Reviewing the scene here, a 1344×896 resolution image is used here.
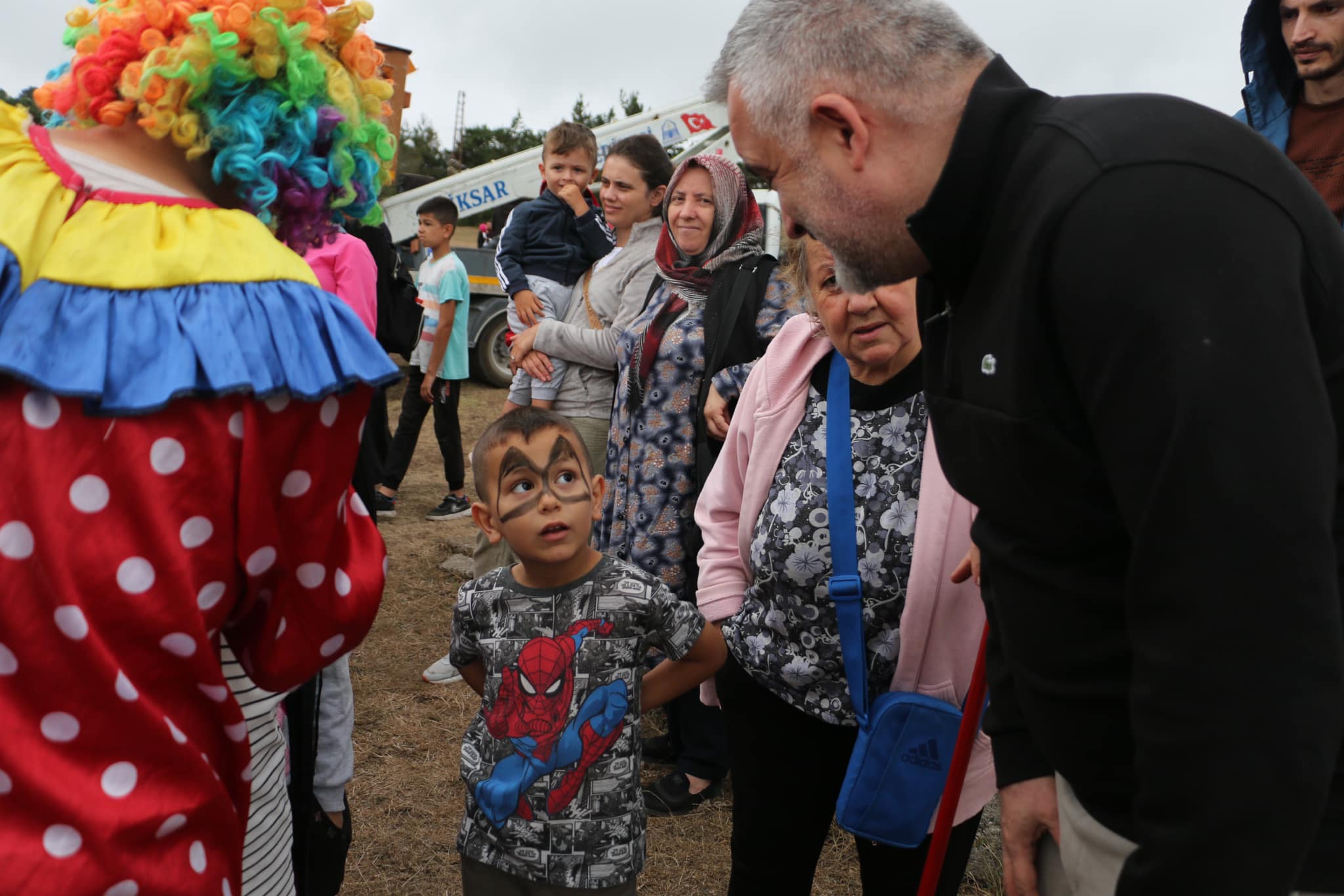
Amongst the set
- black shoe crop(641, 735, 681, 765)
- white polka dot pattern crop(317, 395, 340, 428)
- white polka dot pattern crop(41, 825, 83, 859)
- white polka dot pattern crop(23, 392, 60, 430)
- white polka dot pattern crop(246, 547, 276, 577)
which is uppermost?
white polka dot pattern crop(317, 395, 340, 428)

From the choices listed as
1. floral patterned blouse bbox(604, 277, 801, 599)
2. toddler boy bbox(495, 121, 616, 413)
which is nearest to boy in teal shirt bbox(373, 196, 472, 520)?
toddler boy bbox(495, 121, 616, 413)

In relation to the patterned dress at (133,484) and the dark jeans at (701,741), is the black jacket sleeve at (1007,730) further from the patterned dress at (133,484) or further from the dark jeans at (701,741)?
the dark jeans at (701,741)

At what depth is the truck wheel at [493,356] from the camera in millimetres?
11734

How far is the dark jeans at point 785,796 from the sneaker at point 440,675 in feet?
8.03

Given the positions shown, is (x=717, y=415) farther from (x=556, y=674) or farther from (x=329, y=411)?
(x=329, y=411)

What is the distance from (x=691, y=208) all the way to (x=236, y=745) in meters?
2.52

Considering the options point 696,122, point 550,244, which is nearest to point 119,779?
point 550,244

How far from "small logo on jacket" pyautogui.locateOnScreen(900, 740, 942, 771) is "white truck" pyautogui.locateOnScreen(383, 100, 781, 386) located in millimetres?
9745

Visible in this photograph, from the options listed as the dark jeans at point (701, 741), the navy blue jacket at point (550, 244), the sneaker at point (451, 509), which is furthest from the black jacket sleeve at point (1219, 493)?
the sneaker at point (451, 509)

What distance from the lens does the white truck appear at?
1125 centimetres

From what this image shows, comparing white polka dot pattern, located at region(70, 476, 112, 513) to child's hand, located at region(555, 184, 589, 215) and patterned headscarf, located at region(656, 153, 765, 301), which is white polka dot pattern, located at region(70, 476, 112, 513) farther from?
child's hand, located at region(555, 184, 589, 215)

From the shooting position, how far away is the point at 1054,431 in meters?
1.04

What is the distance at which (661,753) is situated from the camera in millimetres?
3848

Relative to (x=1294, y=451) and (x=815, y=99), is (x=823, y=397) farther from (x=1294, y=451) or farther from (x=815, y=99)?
(x=1294, y=451)
